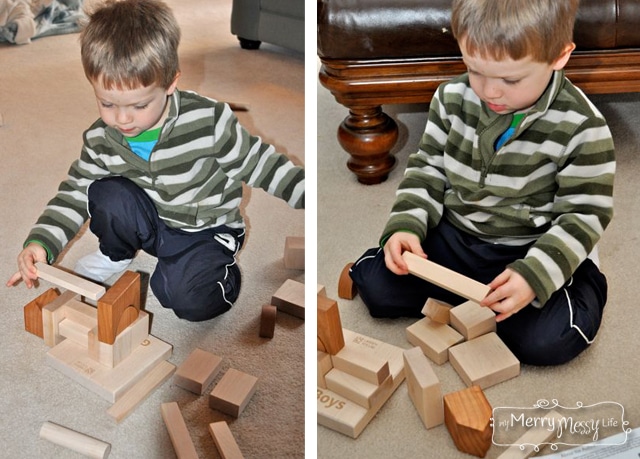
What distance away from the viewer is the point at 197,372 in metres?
0.69

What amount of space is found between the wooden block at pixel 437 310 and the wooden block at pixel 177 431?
0.23 metres

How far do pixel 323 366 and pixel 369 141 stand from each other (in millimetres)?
273

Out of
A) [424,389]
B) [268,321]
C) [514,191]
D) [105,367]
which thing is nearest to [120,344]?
[105,367]

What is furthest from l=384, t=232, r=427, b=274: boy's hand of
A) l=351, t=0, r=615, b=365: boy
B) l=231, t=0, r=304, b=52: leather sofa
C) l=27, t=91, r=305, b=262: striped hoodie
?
l=231, t=0, r=304, b=52: leather sofa

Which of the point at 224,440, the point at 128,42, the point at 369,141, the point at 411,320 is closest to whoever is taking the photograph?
the point at 128,42

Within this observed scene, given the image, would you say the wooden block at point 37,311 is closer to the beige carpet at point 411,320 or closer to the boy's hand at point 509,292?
the beige carpet at point 411,320

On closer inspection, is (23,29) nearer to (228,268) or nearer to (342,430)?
(228,268)

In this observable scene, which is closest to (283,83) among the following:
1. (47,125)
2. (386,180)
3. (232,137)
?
(232,137)

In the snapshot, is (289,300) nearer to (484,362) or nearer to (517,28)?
(484,362)

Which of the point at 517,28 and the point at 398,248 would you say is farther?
the point at 398,248

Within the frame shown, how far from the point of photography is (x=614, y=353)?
2.35 feet

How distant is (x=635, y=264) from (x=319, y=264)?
29cm

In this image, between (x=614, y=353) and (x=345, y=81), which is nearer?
(x=614, y=353)

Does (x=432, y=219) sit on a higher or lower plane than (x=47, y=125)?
lower
